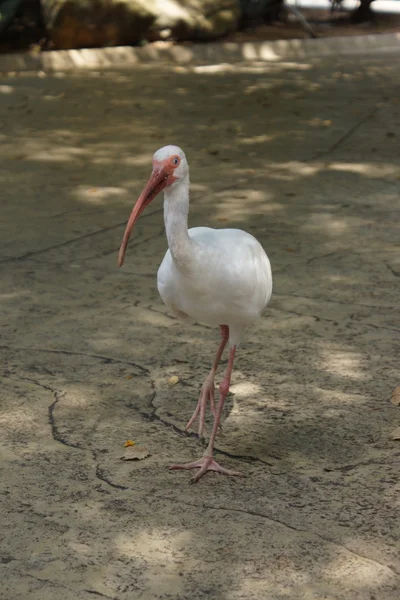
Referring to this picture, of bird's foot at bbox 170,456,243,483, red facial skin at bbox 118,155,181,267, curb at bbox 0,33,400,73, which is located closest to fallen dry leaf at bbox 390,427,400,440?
bird's foot at bbox 170,456,243,483

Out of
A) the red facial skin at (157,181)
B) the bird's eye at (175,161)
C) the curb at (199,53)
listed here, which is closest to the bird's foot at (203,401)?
the red facial skin at (157,181)

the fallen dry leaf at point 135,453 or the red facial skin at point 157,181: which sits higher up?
the red facial skin at point 157,181

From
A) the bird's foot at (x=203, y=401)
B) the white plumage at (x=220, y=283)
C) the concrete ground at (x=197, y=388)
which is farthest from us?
the bird's foot at (x=203, y=401)

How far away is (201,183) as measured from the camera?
7902 millimetres

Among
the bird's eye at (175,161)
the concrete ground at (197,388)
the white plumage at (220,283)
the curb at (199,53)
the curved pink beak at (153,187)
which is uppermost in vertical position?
the bird's eye at (175,161)

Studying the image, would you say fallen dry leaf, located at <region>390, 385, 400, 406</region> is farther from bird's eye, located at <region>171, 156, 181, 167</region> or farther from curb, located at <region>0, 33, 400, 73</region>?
curb, located at <region>0, 33, 400, 73</region>

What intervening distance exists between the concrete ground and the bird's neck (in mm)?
843

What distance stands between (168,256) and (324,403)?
0.99m

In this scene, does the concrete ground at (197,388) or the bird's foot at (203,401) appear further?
the bird's foot at (203,401)

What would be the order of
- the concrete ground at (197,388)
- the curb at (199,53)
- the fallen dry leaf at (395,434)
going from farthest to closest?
the curb at (199,53), the fallen dry leaf at (395,434), the concrete ground at (197,388)

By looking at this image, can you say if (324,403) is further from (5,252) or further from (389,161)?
(389,161)

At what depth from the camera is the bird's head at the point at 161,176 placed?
11.2 ft

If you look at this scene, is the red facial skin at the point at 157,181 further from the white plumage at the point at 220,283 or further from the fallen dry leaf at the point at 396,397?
the fallen dry leaf at the point at 396,397

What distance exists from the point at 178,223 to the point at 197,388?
1.12 meters
